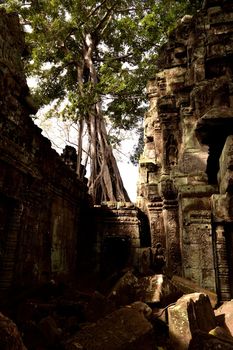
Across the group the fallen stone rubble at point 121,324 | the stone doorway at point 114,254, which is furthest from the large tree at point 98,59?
the fallen stone rubble at point 121,324

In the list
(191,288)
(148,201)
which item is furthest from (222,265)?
(148,201)

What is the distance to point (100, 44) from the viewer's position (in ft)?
53.5

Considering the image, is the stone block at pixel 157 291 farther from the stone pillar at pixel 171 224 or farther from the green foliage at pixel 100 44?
the green foliage at pixel 100 44

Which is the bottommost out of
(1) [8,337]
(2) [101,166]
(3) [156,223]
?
(1) [8,337]

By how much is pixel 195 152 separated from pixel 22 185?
3.65 m

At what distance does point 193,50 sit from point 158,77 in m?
1.47

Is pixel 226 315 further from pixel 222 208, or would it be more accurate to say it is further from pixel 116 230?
pixel 116 230

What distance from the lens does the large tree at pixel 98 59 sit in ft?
38.3

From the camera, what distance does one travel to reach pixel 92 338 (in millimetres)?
2518

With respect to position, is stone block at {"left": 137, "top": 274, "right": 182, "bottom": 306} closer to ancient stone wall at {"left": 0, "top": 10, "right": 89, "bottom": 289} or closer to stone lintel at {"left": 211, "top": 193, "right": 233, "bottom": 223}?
stone lintel at {"left": 211, "top": 193, "right": 233, "bottom": 223}

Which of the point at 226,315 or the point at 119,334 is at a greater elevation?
the point at 119,334

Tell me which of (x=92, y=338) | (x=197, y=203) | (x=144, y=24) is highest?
(x=144, y=24)

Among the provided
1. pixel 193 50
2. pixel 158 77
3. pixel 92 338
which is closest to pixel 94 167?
pixel 158 77

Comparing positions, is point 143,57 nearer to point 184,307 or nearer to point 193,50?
point 193,50
